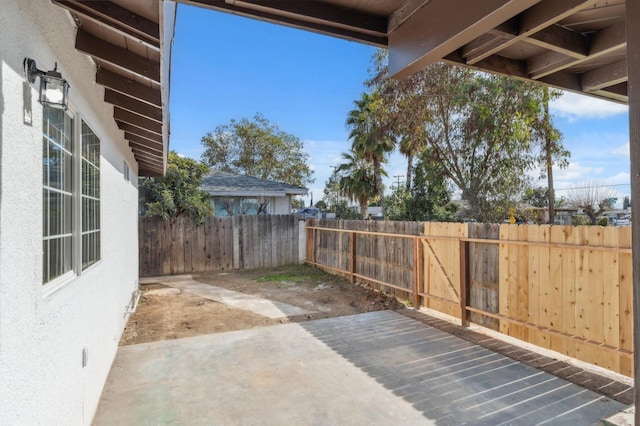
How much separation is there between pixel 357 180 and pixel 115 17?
20069 millimetres

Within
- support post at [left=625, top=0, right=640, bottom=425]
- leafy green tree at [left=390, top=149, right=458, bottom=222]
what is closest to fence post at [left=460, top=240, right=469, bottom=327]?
support post at [left=625, top=0, right=640, bottom=425]

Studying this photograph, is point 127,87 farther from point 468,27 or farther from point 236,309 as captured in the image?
point 236,309

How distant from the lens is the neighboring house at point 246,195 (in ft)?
47.4

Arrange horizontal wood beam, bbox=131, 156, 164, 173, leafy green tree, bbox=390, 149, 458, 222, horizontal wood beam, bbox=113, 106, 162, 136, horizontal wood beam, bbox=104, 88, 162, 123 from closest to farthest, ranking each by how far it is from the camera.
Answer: horizontal wood beam, bbox=104, 88, 162, 123, horizontal wood beam, bbox=113, 106, 162, 136, horizontal wood beam, bbox=131, 156, 164, 173, leafy green tree, bbox=390, 149, 458, 222

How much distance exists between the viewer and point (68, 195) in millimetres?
2535

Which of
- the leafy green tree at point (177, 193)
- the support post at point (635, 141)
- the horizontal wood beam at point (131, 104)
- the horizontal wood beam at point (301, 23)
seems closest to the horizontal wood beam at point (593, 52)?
the support post at point (635, 141)

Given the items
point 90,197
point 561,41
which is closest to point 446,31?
point 561,41

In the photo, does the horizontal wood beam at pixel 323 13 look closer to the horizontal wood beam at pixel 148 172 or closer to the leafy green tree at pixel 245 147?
the horizontal wood beam at pixel 148 172

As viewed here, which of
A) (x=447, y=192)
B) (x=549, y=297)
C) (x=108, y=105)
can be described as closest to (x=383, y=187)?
(x=447, y=192)

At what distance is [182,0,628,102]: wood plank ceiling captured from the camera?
61.6 inches

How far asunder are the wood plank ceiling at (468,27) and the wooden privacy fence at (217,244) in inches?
371

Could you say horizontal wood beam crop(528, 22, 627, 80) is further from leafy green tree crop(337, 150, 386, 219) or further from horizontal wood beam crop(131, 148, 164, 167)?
leafy green tree crop(337, 150, 386, 219)

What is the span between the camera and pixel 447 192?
51.2 ft

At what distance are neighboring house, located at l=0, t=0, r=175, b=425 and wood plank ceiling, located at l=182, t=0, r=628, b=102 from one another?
2.35ft
